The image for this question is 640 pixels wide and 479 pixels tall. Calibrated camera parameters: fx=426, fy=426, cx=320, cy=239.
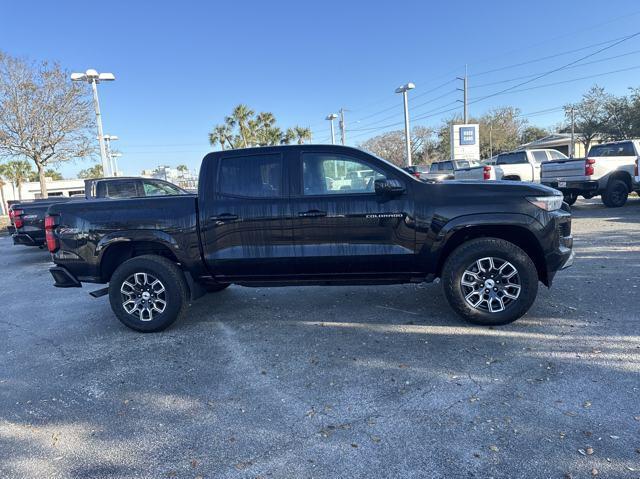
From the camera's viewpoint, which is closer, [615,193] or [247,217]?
[247,217]

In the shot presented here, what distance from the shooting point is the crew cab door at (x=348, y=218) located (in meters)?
4.24

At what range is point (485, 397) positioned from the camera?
9.96 feet

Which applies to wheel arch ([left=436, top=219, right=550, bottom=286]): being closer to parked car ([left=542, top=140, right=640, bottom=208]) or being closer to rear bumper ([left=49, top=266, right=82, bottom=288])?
rear bumper ([left=49, top=266, right=82, bottom=288])

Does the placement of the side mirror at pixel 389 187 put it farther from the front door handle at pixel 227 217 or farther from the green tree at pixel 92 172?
the green tree at pixel 92 172

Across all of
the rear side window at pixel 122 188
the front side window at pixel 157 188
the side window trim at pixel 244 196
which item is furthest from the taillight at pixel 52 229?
the rear side window at pixel 122 188

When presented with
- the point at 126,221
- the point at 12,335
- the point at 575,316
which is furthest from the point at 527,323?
the point at 12,335

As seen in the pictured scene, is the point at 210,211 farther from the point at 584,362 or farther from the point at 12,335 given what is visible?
the point at 584,362

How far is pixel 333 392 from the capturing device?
Result: 127 inches

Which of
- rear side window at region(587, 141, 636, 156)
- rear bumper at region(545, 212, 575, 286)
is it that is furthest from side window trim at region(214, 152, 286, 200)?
rear side window at region(587, 141, 636, 156)

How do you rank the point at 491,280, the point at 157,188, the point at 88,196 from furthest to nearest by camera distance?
1. the point at 157,188
2. the point at 88,196
3. the point at 491,280

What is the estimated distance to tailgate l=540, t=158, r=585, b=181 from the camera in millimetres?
12445

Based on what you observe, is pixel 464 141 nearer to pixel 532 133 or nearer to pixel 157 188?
pixel 157 188

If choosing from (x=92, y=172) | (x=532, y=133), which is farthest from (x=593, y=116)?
(x=92, y=172)

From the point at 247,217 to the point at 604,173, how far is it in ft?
39.9
